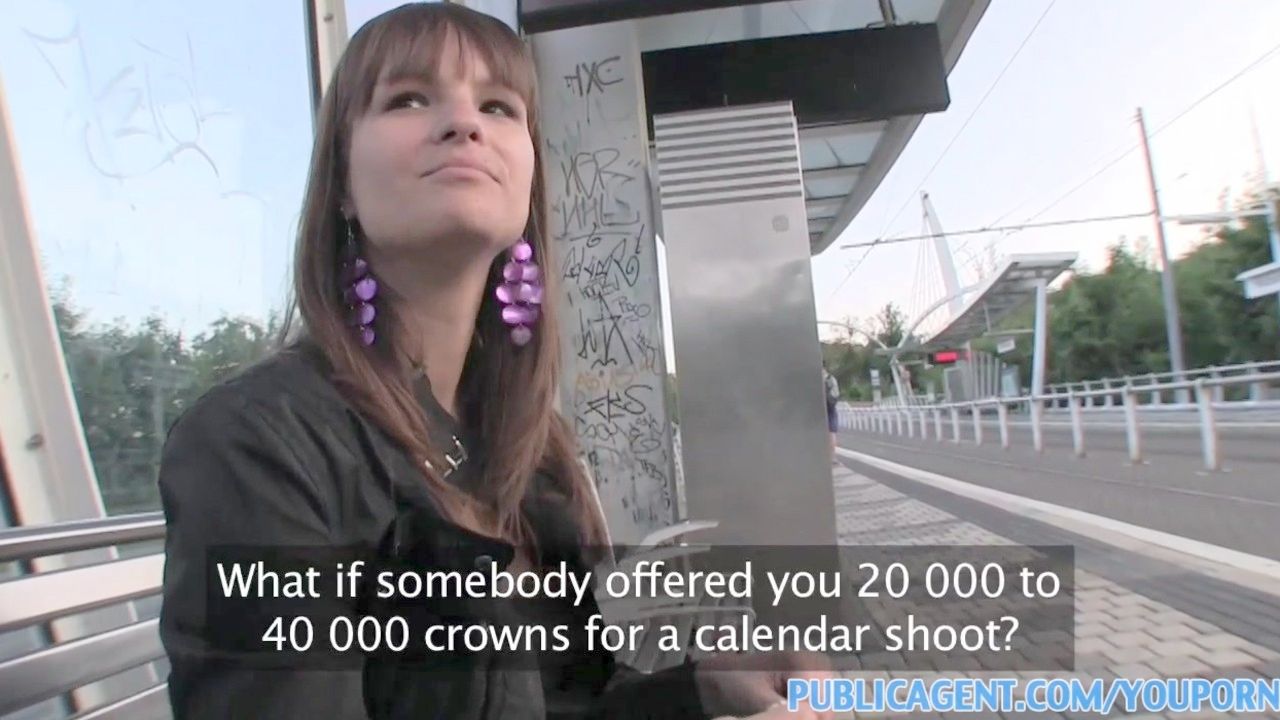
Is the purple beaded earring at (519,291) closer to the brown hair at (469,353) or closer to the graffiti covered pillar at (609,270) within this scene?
the brown hair at (469,353)

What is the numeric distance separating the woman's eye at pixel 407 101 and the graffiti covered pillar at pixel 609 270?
13.0 ft

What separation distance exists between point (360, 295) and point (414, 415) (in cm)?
16

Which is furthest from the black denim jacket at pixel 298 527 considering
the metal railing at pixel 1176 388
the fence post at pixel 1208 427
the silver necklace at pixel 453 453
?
the fence post at pixel 1208 427

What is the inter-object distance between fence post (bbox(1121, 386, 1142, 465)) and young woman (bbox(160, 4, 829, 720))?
11439 millimetres

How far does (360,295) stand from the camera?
1028 mm

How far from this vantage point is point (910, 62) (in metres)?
5.80

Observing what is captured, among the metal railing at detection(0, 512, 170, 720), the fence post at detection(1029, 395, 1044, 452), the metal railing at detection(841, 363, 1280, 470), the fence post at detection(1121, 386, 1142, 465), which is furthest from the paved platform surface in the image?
the fence post at detection(1029, 395, 1044, 452)

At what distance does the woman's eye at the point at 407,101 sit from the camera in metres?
1.03

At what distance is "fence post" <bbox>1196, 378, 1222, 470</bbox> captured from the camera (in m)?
9.15

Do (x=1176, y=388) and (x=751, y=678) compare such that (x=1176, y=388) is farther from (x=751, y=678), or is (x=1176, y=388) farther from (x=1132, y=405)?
(x=751, y=678)

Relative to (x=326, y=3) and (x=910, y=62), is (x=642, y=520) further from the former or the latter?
(x=910, y=62)

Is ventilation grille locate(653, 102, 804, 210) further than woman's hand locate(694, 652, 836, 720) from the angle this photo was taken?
Yes

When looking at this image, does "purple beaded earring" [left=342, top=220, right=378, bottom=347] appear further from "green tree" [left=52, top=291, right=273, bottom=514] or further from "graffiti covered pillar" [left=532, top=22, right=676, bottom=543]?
"graffiti covered pillar" [left=532, top=22, right=676, bottom=543]

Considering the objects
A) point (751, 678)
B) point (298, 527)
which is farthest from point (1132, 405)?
point (298, 527)
